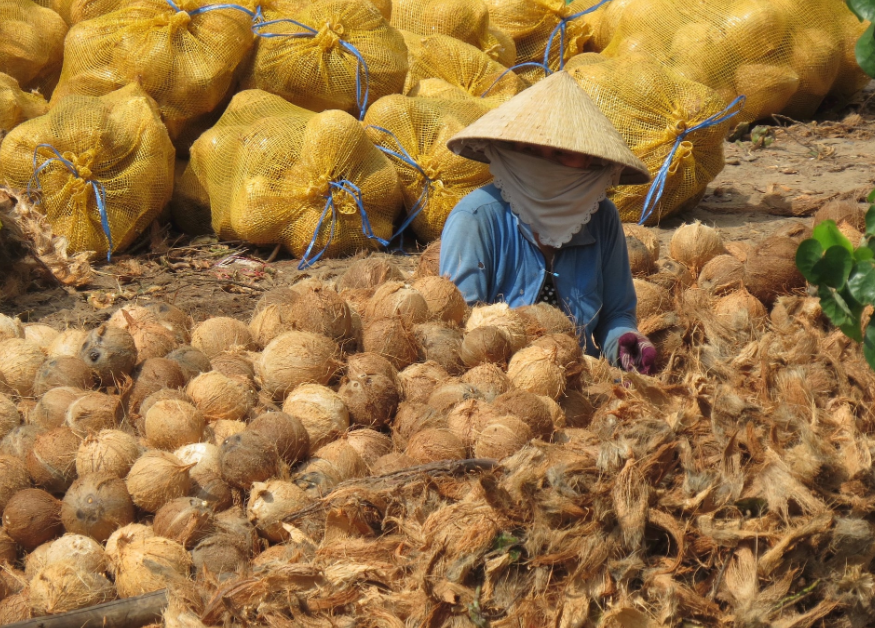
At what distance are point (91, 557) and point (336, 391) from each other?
1080 mm

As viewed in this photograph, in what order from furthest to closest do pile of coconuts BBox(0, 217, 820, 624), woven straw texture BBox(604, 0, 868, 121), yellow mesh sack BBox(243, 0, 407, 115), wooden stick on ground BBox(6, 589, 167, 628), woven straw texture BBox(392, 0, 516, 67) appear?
woven straw texture BBox(604, 0, 868, 121) → woven straw texture BBox(392, 0, 516, 67) → yellow mesh sack BBox(243, 0, 407, 115) → pile of coconuts BBox(0, 217, 820, 624) → wooden stick on ground BBox(6, 589, 167, 628)

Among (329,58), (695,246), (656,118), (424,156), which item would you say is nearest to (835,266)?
(695,246)

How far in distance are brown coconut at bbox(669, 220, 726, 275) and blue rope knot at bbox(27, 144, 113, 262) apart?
391cm

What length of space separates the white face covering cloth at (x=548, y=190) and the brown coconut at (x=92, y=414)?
2053mm

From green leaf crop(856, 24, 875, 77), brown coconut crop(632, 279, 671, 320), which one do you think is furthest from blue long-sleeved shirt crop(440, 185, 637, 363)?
green leaf crop(856, 24, 875, 77)

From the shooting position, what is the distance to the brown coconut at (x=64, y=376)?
10.6ft

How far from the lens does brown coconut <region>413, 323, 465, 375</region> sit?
11.3ft

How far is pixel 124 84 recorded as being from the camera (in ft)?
21.9

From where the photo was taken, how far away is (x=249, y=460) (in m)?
2.71

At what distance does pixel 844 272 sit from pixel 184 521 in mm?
1908

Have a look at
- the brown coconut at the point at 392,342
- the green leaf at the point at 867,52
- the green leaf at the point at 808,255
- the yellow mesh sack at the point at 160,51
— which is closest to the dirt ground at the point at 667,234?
the yellow mesh sack at the point at 160,51

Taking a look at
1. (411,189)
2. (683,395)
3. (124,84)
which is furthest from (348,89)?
(683,395)

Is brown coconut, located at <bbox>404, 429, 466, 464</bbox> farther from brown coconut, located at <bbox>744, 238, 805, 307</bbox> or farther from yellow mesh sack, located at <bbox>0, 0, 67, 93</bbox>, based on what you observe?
yellow mesh sack, located at <bbox>0, 0, 67, 93</bbox>

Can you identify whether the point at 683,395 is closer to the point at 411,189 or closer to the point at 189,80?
the point at 411,189
